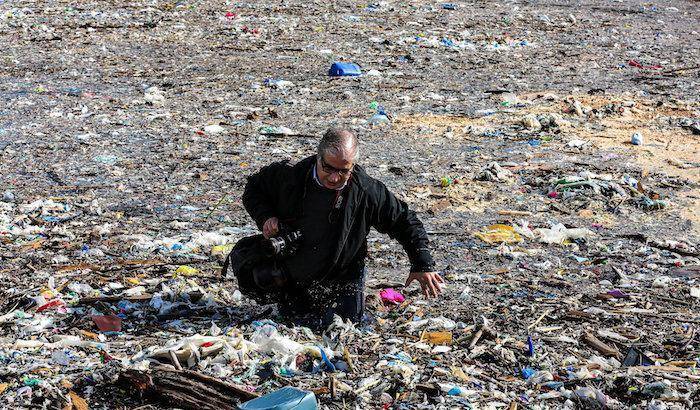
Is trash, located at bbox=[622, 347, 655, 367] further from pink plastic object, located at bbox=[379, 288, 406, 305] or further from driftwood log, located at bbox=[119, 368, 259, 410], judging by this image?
driftwood log, located at bbox=[119, 368, 259, 410]

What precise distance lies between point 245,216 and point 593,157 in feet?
12.1

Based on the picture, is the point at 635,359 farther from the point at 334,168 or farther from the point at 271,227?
the point at 271,227

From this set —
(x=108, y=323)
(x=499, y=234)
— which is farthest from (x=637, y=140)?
(x=108, y=323)

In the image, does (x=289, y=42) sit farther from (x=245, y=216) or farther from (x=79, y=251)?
(x=79, y=251)

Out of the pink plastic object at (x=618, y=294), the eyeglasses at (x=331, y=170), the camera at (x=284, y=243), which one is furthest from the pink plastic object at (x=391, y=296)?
the pink plastic object at (x=618, y=294)

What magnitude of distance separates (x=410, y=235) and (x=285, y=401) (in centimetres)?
150

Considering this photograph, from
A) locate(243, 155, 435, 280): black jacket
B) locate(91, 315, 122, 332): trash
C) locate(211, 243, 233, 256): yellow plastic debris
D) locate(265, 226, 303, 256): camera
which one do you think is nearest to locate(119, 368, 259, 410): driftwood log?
locate(91, 315, 122, 332): trash

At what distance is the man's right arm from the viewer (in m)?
4.46

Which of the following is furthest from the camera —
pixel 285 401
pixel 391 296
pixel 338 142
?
pixel 391 296

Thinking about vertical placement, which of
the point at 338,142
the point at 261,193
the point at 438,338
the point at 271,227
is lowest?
the point at 438,338

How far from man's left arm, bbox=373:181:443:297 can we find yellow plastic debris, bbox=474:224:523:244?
192 cm

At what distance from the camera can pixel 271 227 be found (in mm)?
4375

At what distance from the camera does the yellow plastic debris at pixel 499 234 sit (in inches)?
252

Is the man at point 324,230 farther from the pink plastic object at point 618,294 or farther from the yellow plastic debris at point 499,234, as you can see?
the yellow plastic debris at point 499,234
